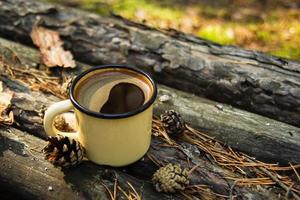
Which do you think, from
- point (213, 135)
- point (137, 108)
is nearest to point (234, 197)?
point (213, 135)

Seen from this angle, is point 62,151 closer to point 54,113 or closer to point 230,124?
point 54,113

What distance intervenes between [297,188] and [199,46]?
2.59ft

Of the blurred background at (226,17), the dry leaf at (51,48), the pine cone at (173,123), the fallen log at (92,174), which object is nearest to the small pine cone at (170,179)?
the fallen log at (92,174)

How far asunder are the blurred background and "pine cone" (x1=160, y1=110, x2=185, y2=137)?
1.16 meters

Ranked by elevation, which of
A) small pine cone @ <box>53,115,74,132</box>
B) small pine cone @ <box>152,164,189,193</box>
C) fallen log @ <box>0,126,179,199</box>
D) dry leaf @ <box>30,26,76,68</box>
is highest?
dry leaf @ <box>30,26,76,68</box>

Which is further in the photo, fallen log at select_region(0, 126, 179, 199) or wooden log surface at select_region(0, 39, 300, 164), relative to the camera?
wooden log surface at select_region(0, 39, 300, 164)

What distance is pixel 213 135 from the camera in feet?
5.20

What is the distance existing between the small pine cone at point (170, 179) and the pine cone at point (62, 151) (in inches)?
10.6

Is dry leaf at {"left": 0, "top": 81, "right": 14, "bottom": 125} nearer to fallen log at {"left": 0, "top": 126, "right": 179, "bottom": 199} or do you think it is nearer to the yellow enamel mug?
fallen log at {"left": 0, "top": 126, "right": 179, "bottom": 199}

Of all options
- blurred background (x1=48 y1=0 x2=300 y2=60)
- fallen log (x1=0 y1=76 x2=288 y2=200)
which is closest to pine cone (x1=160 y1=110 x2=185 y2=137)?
fallen log (x1=0 y1=76 x2=288 y2=200)

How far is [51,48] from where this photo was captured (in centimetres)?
192

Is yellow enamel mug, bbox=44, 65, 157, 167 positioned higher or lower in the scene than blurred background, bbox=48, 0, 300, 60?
higher

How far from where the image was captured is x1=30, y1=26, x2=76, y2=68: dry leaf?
186 cm

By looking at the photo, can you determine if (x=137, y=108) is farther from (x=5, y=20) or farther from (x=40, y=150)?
(x=5, y=20)
